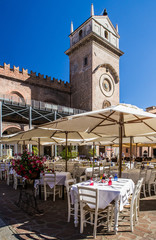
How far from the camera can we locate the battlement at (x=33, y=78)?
22984mm

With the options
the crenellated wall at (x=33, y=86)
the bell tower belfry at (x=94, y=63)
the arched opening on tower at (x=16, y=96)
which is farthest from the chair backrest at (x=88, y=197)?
the bell tower belfry at (x=94, y=63)

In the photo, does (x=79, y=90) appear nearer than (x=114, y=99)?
Yes

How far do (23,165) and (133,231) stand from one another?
293cm

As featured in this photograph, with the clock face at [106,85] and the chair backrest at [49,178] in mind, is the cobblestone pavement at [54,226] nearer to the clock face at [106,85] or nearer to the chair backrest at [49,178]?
the chair backrest at [49,178]

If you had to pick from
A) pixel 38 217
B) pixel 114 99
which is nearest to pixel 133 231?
pixel 38 217

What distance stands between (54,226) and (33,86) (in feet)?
77.8

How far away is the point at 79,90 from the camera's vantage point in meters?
28.6

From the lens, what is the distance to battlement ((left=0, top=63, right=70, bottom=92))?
75.4ft

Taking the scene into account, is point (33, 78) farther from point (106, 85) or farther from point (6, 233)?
point (6, 233)

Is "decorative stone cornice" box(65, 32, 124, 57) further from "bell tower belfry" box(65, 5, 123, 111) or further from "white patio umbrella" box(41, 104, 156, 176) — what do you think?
"white patio umbrella" box(41, 104, 156, 176)

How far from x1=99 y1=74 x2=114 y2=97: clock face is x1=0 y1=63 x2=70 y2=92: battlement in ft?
18.7

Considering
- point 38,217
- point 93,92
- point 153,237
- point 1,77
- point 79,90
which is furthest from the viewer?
point 79,90

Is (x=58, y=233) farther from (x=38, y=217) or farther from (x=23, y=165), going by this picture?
(x=23, y=165)

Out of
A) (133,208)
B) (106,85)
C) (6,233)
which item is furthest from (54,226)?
(106,85)
